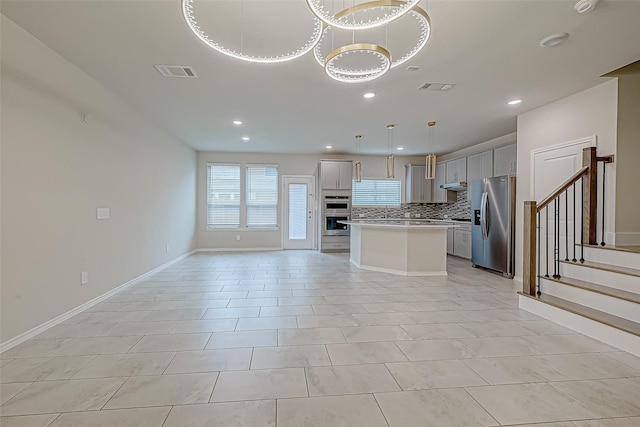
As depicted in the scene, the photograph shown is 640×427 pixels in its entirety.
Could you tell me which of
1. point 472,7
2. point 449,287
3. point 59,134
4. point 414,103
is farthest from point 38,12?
point 449,287

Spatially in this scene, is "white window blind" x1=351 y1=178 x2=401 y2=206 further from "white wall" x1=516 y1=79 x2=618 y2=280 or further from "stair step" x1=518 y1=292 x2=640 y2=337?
"stair step" x1=518 y1=292 x2=640 y2=337

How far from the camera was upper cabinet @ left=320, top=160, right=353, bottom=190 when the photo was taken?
7.61 metres

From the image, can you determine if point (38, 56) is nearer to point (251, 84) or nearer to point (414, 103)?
point (251, 84)

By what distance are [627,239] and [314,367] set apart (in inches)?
156

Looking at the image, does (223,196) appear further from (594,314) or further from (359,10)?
(594,314)

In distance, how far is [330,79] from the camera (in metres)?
3.37

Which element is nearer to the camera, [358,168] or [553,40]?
[553,40]

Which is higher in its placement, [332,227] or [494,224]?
[494,224]

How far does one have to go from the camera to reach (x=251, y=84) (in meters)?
3.52

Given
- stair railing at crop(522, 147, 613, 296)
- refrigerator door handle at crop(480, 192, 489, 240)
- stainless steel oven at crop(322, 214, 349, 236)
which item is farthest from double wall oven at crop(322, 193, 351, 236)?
stair railing at crop(522, 147, 613, 296)

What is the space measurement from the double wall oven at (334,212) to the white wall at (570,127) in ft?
12.9

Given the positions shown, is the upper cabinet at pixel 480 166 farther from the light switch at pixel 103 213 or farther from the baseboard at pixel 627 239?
the light switch at pixel 103 213

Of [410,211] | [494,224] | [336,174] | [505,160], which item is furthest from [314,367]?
[410,211]

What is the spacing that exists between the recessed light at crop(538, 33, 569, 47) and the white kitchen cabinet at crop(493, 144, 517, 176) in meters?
3.03
